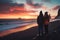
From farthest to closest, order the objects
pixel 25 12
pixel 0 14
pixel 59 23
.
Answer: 1. pixel 59 23
2. pixel 25 12
3. pixel 0 14

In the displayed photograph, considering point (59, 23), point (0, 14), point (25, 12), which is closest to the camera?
point (0, 14)

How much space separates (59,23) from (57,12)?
142 centimetres

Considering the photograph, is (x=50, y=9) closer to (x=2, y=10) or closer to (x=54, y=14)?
(x=54, y=14)

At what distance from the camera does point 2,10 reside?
52.5 ft

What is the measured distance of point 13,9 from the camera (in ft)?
54.4

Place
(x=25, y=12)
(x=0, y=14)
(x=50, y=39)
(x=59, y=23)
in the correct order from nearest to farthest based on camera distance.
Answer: (x=50, y=39), (x=0, y=14), (x=25, y=12), (x=59, y=23)

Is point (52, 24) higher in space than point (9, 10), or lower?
lower

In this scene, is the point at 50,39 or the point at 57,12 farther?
the point at 57,12

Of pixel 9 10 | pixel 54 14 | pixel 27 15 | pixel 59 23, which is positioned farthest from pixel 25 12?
pixel 59 23

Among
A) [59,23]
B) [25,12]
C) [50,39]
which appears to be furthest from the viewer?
[59,23]

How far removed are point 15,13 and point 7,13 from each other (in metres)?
0.66

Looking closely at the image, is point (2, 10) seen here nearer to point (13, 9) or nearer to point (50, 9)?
point (13, 9)

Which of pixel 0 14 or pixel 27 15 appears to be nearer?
pixel 0 14

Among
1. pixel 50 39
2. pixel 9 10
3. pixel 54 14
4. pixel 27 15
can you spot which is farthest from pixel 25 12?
pixel 50 39
